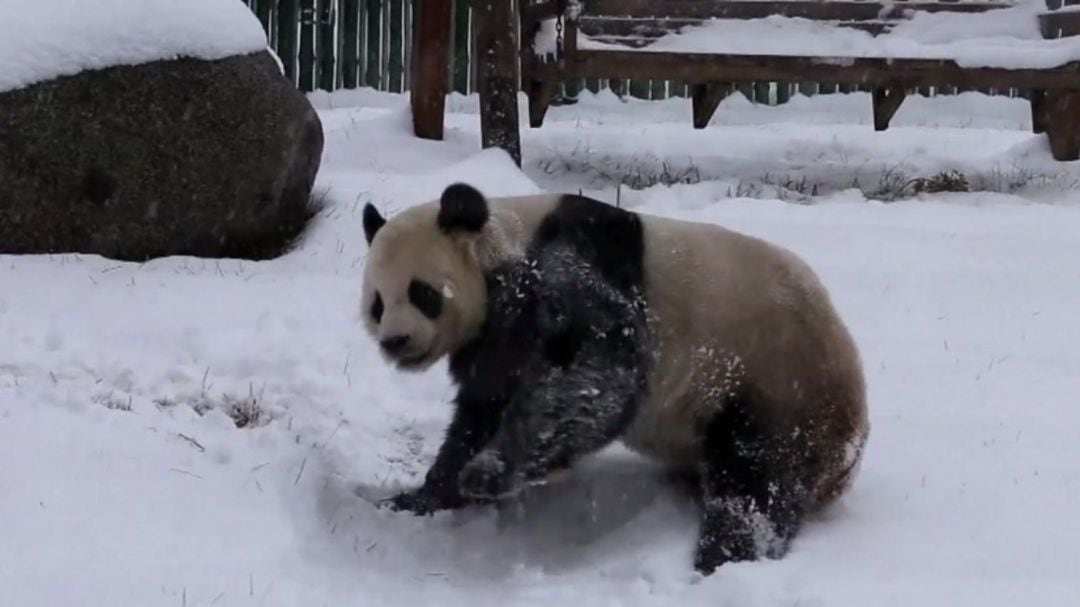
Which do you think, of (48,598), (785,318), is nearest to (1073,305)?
(785,318)

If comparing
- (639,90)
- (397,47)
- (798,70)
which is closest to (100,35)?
(798,70)

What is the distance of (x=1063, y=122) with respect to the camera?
33.4 ft

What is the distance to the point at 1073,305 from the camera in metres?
6.93

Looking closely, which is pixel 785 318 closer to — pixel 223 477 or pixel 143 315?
pixel 223 477

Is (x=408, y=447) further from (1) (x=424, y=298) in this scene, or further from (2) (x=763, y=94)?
(2) (x=763, y=94)

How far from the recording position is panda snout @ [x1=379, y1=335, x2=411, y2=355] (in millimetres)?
3902

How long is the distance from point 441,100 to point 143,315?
4303mm

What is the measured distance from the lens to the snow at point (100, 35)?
637 cm

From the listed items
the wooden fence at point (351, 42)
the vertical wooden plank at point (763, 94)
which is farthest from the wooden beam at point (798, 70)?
the vertical wooden plank at point (763, 94)

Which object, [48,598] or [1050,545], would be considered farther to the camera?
[1050,545]

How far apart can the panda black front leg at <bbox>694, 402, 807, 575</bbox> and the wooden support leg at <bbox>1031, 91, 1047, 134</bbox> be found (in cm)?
709

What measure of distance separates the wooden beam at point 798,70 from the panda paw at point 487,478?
6.09 metres

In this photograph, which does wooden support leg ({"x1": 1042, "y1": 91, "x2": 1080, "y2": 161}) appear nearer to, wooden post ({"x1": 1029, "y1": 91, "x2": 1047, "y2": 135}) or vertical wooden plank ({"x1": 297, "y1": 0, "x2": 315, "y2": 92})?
wooden post ({"x1": 1029, "y1": 91, "x2": 1047, "y2": 135})

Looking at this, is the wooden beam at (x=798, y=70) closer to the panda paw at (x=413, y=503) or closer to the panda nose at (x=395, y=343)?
the panda paw at (x=413, y=503)
